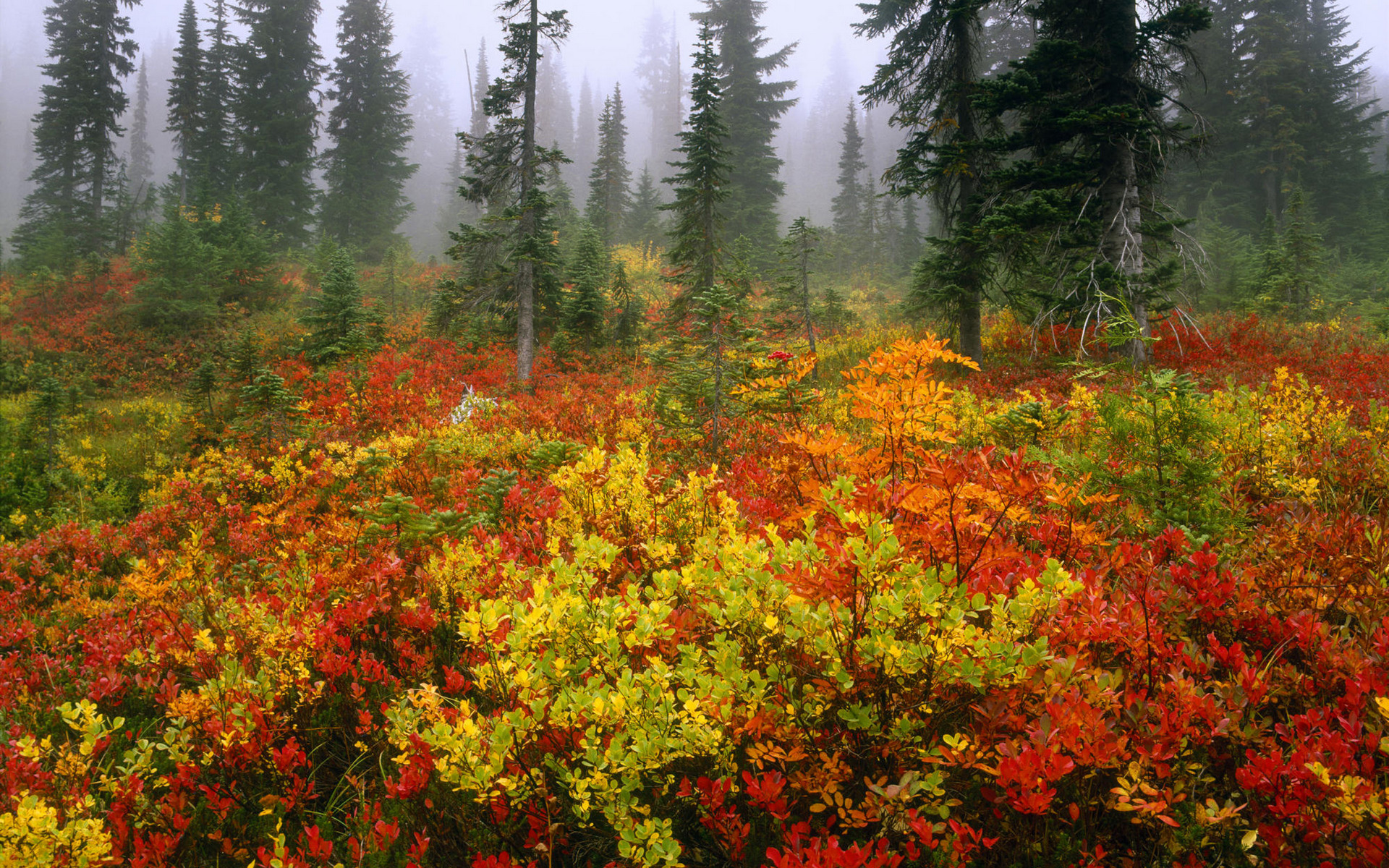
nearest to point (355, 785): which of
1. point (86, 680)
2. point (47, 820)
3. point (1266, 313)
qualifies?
point (47, 820)

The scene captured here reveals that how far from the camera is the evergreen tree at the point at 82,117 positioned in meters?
22.7

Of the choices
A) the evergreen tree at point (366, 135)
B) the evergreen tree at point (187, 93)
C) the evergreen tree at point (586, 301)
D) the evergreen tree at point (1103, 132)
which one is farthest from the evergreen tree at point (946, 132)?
the evergreen tree at point (187, 93)

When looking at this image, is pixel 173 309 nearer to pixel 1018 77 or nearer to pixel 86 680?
pixel 86 680

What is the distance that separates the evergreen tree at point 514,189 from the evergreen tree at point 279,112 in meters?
17.6

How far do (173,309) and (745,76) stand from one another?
28.0 m

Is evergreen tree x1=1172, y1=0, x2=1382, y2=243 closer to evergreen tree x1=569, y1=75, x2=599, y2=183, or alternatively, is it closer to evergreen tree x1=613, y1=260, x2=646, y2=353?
evergreen tree x1=613, y1=260, x2=646, y2=353

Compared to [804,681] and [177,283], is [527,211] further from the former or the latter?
[804,681]

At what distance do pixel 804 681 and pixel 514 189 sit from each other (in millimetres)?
16464

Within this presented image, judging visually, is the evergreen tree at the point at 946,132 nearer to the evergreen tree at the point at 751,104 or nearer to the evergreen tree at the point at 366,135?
the evergreen tree at the point at 751,104

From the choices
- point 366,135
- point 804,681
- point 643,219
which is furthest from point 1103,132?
point 366,135

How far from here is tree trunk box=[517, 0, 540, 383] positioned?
47.4ft

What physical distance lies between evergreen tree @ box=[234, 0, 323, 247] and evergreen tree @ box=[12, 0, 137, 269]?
175 inches

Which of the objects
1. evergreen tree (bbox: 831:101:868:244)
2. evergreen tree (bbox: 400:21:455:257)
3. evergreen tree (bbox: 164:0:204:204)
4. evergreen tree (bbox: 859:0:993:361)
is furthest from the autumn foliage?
evergreen tree (bbox: 400:21:455:257)

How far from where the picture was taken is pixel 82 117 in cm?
2370
